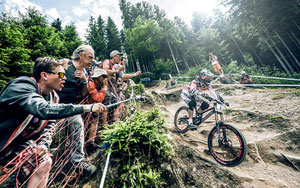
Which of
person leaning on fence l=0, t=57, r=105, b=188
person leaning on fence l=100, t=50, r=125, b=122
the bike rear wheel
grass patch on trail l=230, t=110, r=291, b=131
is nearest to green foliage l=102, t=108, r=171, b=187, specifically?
person leaning on fence l=0, t=57, r=105, b=188

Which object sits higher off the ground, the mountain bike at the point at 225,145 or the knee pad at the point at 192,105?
the knee pad at the point at 192,105

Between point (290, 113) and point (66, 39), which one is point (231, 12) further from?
point (66, 39)

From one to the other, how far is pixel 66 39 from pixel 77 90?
21244mm

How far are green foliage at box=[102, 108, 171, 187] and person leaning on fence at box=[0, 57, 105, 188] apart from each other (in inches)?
31.0

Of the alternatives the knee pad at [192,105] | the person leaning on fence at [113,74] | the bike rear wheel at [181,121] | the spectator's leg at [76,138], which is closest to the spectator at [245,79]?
the bike rear wheel at [181,121]

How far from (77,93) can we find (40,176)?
1669 millimetres

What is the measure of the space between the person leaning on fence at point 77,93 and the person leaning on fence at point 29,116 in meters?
0.63

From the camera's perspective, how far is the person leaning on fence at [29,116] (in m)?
1.30

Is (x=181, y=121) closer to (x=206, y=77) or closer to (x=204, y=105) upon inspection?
(x=204, y=105)

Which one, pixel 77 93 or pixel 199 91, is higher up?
pixel 77 93

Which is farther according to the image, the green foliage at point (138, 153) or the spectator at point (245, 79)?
the spectator at point (245, 79)

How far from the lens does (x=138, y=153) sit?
2225 millimetres

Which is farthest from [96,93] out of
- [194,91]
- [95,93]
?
[194,91]

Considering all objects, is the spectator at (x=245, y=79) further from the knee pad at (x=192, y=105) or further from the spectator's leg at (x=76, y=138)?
the spectator's leg at (x=76, y=138)
